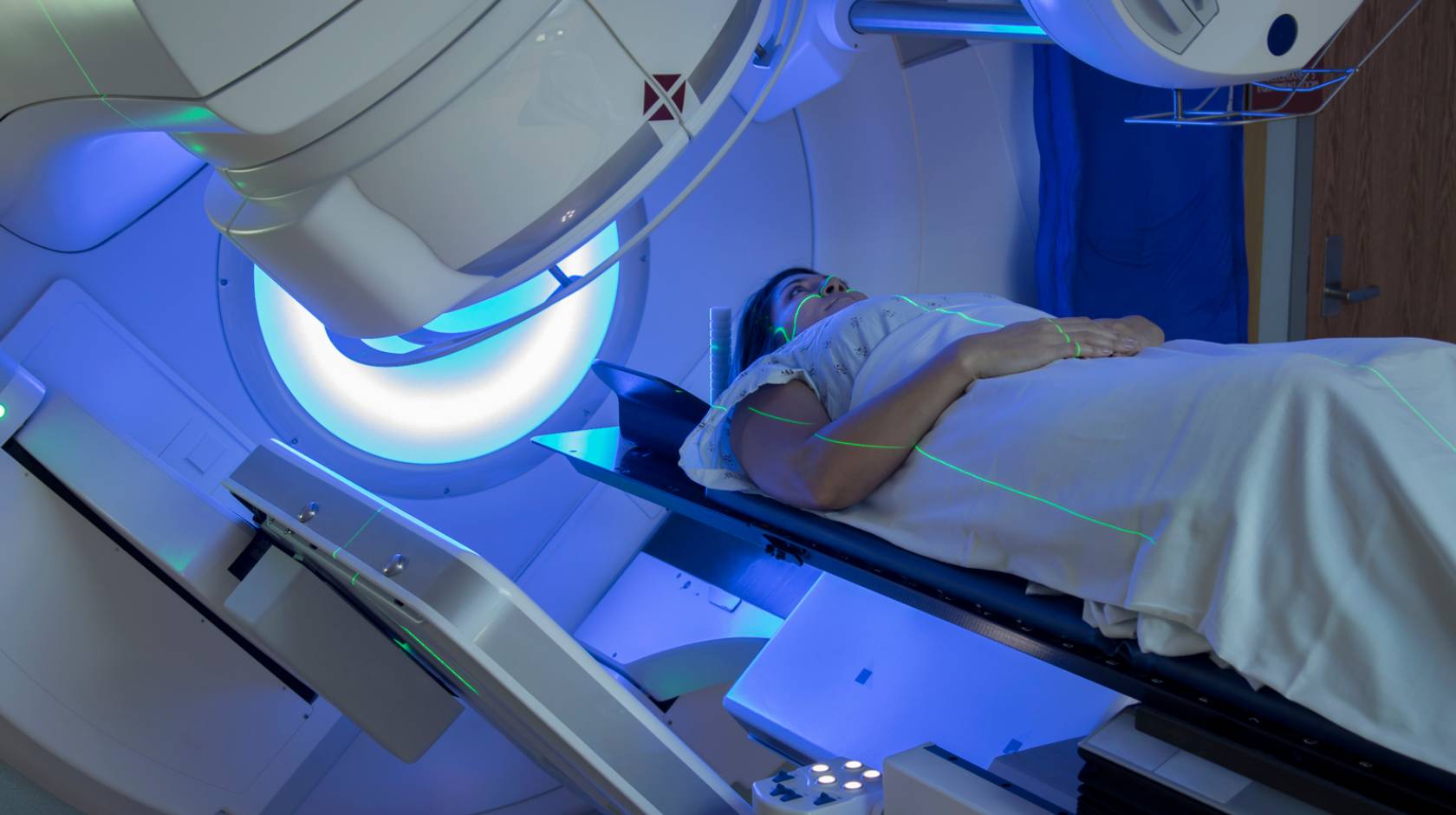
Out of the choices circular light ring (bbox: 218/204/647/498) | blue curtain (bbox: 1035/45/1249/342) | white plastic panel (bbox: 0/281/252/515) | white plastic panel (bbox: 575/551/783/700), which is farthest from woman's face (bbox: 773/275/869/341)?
white plastic panel (bbox: 0/281/252/515)

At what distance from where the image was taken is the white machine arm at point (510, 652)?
1119 mm

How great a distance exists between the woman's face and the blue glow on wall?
1.23 ft

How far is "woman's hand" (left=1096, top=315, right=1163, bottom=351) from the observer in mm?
1614

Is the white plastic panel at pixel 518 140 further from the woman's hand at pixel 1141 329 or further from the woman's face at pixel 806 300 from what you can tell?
the woman's face at pixel 806 300

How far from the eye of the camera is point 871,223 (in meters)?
2.59

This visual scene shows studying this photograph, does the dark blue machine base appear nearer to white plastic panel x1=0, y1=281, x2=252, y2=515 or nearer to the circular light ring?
the circular light ring

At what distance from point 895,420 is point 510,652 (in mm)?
591

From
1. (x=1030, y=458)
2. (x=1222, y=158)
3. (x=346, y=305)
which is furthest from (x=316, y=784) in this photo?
(x=1222, y=158)

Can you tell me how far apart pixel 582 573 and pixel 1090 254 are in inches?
59.0

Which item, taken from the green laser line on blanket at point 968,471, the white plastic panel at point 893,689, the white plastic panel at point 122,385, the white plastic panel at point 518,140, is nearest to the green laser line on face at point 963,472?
the green laser line on blanket at point 968,471

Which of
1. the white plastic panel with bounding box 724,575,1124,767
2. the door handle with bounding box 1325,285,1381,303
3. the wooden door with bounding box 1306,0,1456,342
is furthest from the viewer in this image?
the door handle with bounding box 1325,285,1381,303

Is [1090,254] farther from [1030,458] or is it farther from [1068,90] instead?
[1030,458]

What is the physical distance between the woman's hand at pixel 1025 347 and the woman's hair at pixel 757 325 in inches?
30.5

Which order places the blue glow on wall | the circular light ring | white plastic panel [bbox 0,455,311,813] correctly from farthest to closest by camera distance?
the blue glow on wall → the circular light ring → white plastic panel [bbox 0,455,311,813]
